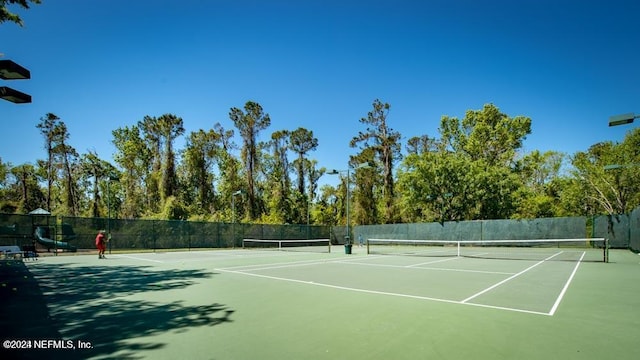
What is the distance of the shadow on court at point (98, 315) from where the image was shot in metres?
4.68

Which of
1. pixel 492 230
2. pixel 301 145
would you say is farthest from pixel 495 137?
pixel 301 145

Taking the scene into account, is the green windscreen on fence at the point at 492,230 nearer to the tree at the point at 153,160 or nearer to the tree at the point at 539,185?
the tree at the point at 539,185

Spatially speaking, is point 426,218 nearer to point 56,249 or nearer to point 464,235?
point 464,235

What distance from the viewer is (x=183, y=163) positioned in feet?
167

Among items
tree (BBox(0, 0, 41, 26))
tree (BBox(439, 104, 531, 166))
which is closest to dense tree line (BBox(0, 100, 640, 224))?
tree (BBox(439, 104, 531, 166))

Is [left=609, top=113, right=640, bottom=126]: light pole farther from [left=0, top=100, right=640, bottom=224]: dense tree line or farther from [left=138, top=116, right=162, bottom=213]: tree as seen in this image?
[left=138, top=116, right=162, bottom=213]: tree

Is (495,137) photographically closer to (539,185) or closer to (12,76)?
(539,185)

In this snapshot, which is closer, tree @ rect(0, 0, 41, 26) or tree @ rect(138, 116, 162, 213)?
tree @ rect(0, 0, 41, 26)

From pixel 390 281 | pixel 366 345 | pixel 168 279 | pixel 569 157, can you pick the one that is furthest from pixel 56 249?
pixel 569 157

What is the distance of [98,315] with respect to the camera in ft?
20.7

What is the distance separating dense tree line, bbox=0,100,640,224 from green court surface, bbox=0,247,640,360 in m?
29.2

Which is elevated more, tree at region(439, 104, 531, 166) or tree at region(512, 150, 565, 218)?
tree at region(439, 104, 531, 166)

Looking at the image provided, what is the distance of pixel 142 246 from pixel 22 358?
85.5 feet

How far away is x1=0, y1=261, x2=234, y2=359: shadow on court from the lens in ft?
15.4
